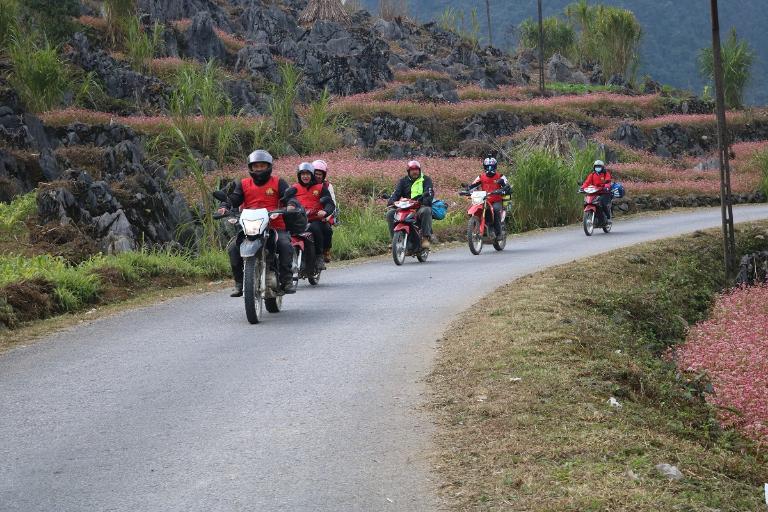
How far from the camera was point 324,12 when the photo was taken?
65312 mm

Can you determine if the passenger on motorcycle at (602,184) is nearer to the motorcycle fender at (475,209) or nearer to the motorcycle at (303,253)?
the motorcycle fender at (475,209)

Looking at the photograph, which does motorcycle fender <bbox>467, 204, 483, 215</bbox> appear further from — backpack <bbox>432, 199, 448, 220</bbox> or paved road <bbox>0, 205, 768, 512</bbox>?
paved road <bbox>0, 205, 768, 512</bbox>

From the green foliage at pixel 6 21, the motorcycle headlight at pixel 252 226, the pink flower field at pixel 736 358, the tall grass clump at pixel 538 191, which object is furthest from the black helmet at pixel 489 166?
the green foliage at pixel 6 21

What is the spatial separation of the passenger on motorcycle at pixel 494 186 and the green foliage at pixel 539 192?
7.22 m

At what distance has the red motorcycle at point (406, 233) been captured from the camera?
1930cm

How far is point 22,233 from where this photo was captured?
61.8ft

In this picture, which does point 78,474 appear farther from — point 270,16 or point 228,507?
point 270,16

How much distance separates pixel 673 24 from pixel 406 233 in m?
123

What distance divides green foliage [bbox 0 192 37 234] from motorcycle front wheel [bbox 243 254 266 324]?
822 cm

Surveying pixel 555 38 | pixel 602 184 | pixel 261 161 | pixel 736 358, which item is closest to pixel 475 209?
pixel 602 184

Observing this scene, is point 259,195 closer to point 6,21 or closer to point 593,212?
point 593,212

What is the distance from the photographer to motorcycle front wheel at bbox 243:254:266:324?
11.9 metres

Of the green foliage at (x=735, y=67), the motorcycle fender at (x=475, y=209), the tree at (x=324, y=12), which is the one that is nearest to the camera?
the motorcycle fender at (x=475, y=209)

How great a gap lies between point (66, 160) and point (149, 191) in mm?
4814
